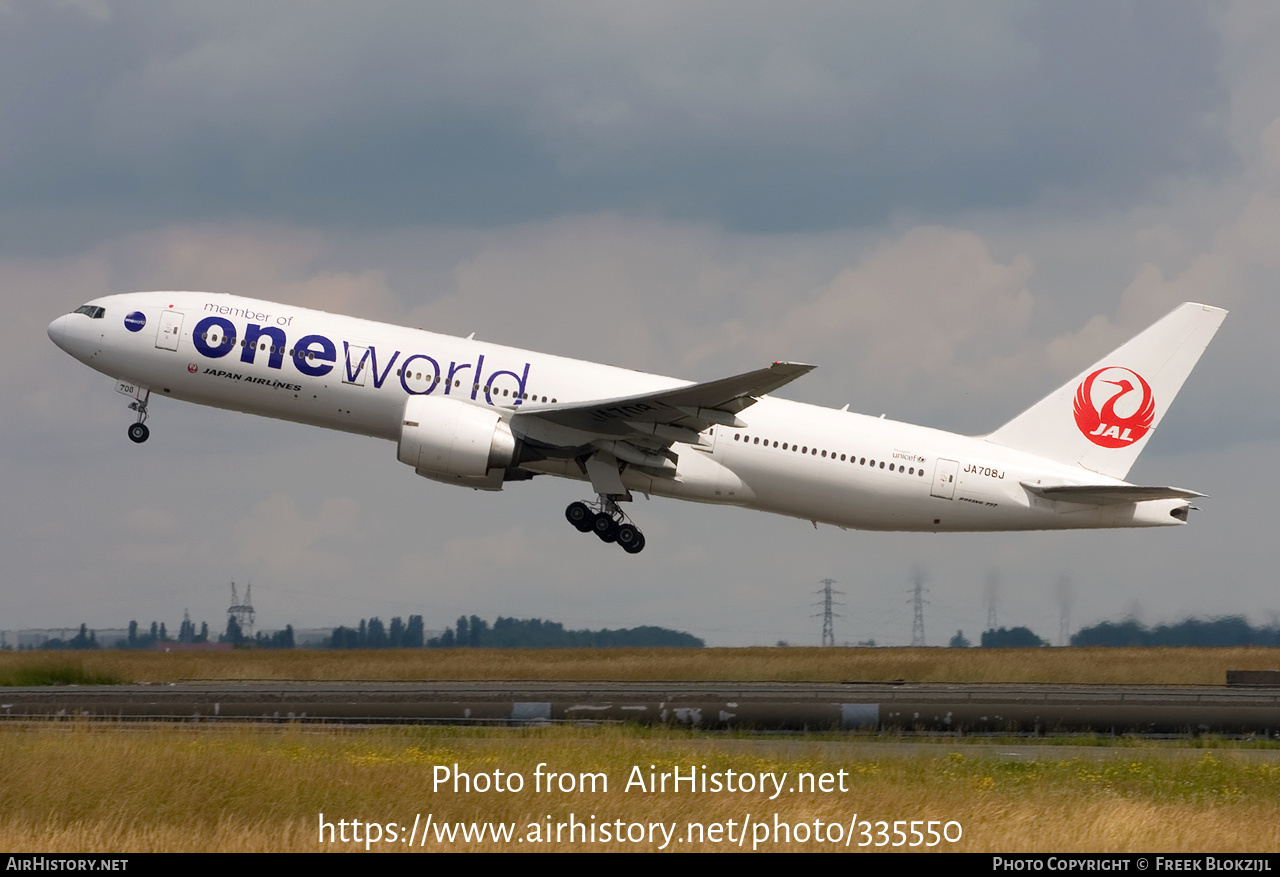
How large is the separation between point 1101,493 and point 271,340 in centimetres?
2051

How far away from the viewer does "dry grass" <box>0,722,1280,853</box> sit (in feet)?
44.7

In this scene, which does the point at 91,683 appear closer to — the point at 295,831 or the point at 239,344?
the point at 239,344

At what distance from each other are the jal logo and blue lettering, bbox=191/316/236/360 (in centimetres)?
2176

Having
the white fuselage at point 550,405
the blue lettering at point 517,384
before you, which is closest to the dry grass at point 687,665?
the white fuselage at point 550,405

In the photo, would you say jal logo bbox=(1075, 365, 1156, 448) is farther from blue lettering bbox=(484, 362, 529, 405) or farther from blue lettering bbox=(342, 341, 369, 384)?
blue lettering bbox=(342, 341, 369, 384)

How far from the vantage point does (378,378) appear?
3266 centimetres

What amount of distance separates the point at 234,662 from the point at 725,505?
1480 cm

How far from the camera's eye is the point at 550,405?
33.1m

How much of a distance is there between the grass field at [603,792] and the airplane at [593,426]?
477 inches

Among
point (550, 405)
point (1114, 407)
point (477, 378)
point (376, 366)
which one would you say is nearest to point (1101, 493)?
point (1114, 407)

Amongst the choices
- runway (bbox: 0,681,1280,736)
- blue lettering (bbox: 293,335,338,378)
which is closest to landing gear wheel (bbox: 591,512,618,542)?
blue lettering (bbox: 293,335,338,378)

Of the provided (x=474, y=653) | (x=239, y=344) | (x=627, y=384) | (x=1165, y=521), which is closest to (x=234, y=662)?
(x=474, y=653)

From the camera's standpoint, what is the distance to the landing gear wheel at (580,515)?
35.0m

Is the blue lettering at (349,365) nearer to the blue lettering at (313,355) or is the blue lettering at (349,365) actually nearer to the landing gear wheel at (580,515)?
the blue lettering at (313,355)
